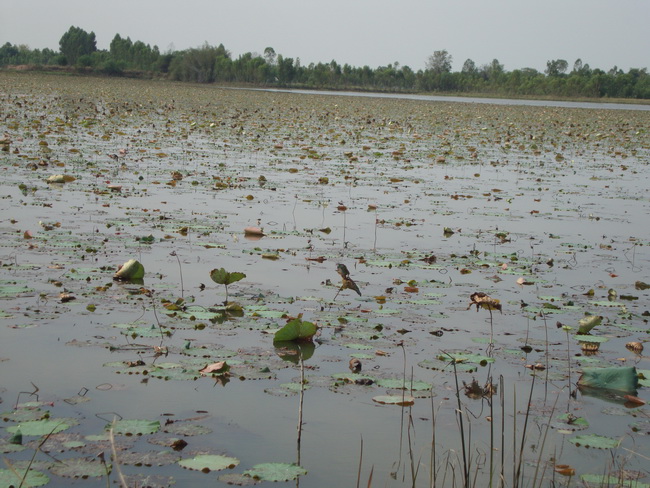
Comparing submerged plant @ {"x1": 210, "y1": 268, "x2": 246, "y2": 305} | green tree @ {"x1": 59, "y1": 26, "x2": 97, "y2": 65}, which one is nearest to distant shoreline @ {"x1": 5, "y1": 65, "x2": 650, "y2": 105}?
green tree @ {"x1": 59, "y1": 26, "x2": 97, "y2": 65}

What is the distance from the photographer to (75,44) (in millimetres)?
119812

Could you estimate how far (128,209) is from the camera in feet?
23.7

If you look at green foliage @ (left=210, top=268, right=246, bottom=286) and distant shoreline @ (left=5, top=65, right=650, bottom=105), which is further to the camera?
distant shoreline @ (left=5, top=65, right=650, bottom=105)

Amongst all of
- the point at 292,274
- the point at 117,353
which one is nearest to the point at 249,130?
the point at 292,274

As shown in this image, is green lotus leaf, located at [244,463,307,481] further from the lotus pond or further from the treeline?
the treeline

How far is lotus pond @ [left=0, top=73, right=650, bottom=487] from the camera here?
2.62 m

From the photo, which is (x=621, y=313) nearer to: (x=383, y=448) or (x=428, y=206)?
(x=383, y=448)

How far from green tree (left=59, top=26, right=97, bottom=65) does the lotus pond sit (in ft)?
382

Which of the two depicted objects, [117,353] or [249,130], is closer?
[117,353]

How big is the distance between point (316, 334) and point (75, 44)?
125 m

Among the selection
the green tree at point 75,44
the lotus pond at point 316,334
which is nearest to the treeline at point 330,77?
the green tree at point 75,44

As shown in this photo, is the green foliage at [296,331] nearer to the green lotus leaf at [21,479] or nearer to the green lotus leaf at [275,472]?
the green lotus leaf at [275,472]

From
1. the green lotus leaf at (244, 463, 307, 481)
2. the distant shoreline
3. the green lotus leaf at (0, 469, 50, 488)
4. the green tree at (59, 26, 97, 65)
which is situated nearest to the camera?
the green lotus leaf at (0, 469, 50, 488)

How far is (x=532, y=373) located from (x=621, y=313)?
141 cm
